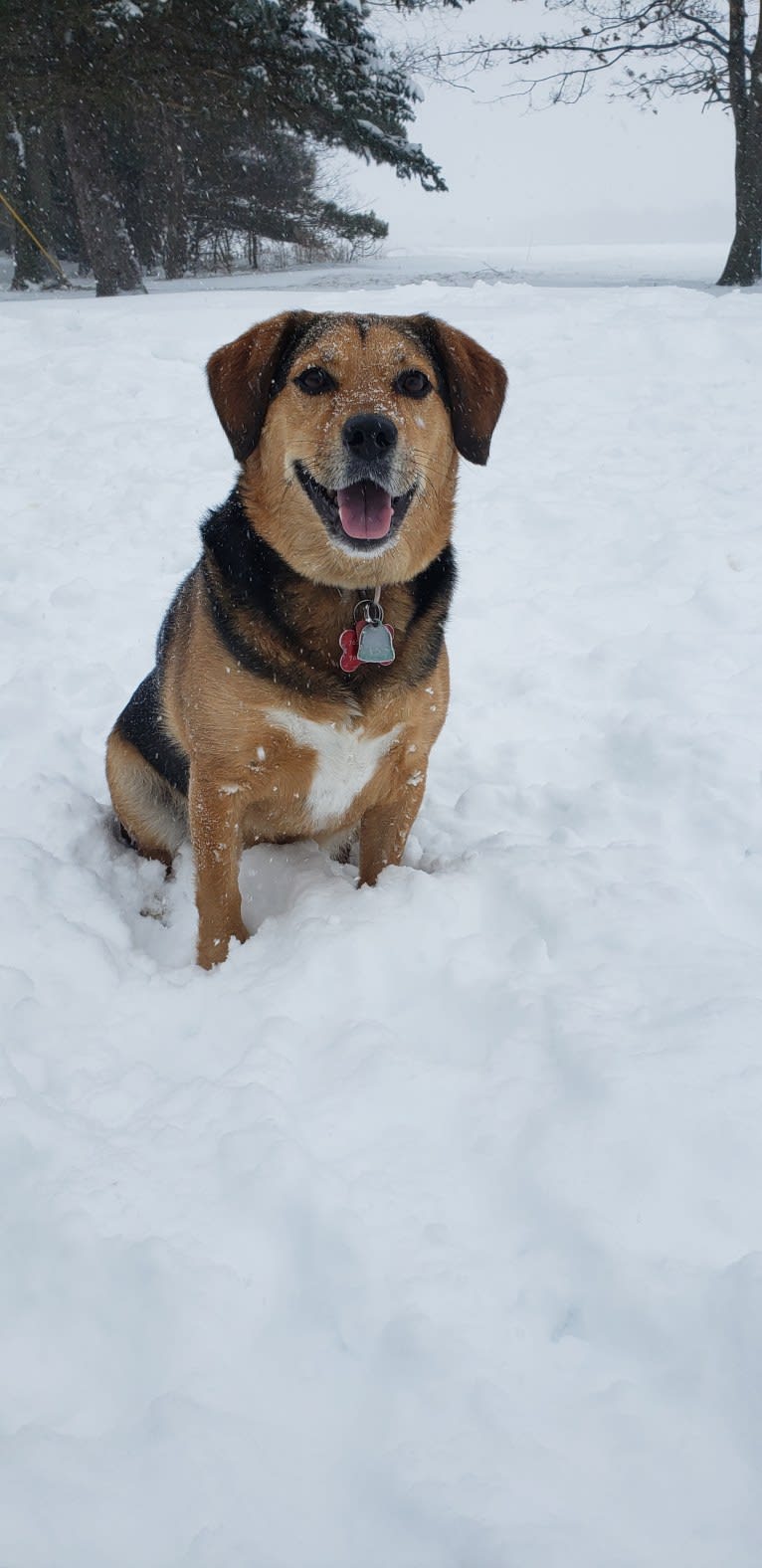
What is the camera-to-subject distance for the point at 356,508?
9.02 ft

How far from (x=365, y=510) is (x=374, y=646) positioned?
0.39m

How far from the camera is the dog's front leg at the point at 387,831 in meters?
3.32

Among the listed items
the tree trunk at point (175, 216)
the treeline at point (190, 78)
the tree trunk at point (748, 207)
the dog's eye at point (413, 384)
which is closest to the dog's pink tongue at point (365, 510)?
the dog's eye at point (413, 384)

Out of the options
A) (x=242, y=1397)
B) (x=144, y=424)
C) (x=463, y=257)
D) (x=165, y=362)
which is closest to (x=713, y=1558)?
(x=242, y=1397)

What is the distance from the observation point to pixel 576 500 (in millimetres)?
6805

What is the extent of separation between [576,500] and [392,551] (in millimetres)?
4329

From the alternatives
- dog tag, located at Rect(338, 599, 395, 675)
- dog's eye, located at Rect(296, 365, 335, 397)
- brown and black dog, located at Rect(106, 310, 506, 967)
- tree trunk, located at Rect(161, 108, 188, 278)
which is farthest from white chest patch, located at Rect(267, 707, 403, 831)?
tree trunk, located at Rect(161, 108, 188, 278)

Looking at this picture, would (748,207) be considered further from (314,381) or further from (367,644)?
(367,644)

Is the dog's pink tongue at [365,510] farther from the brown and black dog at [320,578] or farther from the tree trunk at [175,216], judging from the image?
the tree trunk at [175,216]

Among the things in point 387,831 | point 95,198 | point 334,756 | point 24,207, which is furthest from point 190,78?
point 334,756

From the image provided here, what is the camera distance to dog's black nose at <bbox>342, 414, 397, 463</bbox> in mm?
2643

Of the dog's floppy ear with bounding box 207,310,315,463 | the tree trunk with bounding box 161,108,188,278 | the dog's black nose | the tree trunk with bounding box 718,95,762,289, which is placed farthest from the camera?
the tree trunk with bounding box 161,108,188,278

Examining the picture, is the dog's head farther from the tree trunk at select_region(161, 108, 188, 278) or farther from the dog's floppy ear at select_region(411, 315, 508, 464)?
the tree trunk at select_region(161, 108, 188, 278)

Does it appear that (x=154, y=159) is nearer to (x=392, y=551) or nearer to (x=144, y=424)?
(x=144, y=424)
